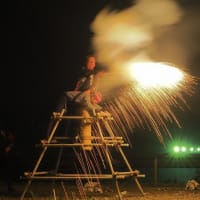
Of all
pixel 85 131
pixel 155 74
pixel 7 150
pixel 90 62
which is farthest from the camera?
pixel 7 150

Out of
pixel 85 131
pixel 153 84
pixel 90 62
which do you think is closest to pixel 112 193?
pixel 85 131

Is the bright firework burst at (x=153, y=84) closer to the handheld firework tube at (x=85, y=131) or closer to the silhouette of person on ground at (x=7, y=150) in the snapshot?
the handheld firework tube at (x=85, y=131)

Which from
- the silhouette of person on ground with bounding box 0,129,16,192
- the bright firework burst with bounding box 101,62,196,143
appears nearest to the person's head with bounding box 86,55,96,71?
the bright firework burst with bounding box 101,62,196,143

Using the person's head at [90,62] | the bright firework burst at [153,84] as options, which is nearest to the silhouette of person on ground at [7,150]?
the bright firework burst at [153,84]

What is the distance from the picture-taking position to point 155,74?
38.3ft

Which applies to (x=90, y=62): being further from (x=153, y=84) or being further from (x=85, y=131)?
(x=153, y=84)

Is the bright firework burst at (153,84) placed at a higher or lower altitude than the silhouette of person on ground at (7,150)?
higher

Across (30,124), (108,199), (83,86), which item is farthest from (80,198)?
(30,124)

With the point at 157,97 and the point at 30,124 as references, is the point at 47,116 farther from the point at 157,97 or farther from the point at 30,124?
the point at 157,97

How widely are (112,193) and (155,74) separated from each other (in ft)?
10.7

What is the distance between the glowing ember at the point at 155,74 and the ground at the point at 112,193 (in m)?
2.53

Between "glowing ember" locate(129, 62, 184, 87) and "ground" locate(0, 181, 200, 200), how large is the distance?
253 centimetres

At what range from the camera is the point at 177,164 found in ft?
58.4

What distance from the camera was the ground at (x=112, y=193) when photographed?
12180mm
